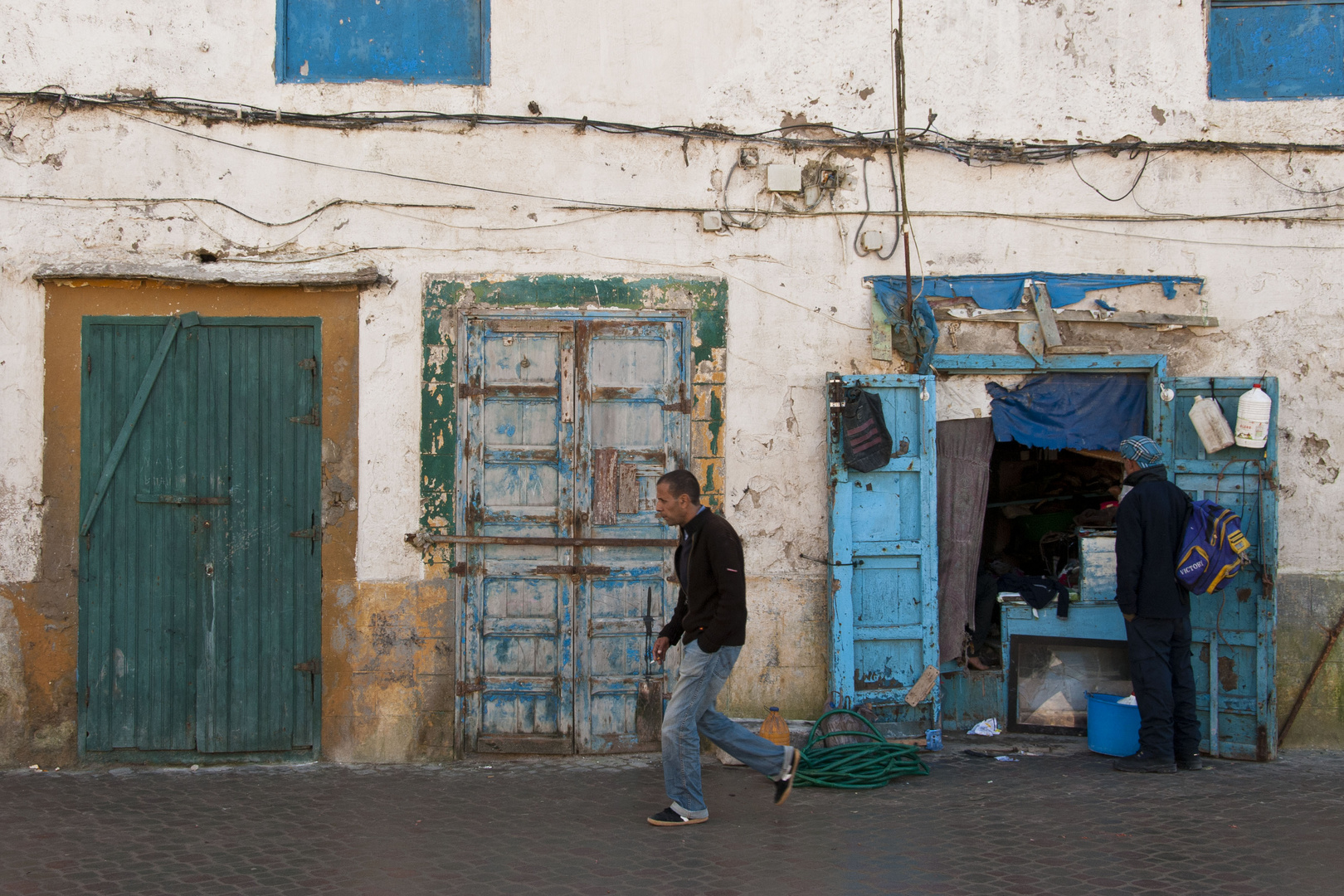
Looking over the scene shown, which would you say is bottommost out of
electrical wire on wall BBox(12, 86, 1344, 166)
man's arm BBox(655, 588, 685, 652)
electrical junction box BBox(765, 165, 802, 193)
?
man's arm BBox(655, 588, 685, 652)

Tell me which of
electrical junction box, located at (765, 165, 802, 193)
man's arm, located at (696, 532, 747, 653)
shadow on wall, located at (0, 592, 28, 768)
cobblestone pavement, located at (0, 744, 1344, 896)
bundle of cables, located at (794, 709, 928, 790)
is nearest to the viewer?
cobblestone pavement, located at (0, 744, 1344, 896)

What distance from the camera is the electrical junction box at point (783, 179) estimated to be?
6.83m

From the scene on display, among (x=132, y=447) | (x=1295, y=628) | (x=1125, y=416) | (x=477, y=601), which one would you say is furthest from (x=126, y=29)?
(x=1295, y=628)

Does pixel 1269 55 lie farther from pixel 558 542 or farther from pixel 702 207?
pixel 558 542

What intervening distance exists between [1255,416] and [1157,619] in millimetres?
1422

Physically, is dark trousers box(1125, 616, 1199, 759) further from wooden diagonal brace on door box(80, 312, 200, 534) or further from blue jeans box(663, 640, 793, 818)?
wooden diagonal brace on door box(80, 312, 200, 534)

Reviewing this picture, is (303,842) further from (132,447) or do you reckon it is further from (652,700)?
(132,447)

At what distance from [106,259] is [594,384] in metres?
3.10

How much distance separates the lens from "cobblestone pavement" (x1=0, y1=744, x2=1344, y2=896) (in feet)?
15.3

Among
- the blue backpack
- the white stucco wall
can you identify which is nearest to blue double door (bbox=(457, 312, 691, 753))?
the white stucco wall

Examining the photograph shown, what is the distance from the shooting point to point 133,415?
655 cm

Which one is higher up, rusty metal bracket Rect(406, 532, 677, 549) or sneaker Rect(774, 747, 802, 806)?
rusty metal bracket Rect(406, 532, 677, 549)

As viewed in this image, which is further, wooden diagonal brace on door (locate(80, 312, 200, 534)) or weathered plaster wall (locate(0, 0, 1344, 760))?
weathered plaster wall (locate(0, 0, 1344, 760))

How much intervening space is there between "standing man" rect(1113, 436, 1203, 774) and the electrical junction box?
2676 mm
